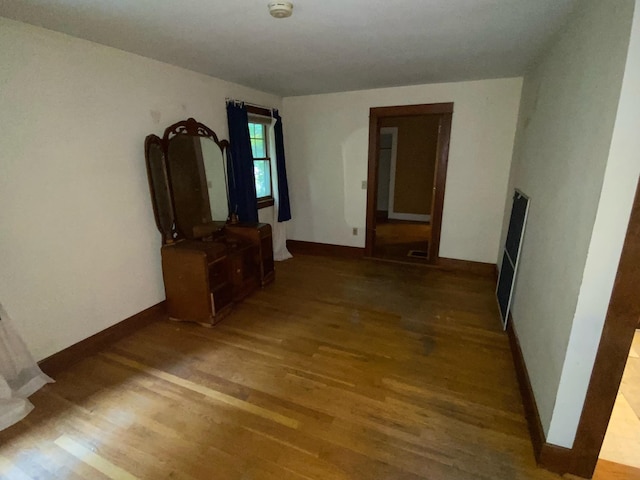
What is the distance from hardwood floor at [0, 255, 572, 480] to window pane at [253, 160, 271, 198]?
6.10ft

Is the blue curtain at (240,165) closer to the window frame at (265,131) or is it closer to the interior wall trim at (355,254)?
the window frame at (265,131)

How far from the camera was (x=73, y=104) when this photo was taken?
209 centimetres

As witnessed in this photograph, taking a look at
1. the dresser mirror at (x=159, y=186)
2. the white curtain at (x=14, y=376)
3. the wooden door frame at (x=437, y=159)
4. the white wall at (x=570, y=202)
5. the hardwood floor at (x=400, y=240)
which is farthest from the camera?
the hardwood floor at (x=400, y=240)

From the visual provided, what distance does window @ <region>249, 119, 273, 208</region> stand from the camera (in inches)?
157

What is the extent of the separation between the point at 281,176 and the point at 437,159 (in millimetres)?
2028

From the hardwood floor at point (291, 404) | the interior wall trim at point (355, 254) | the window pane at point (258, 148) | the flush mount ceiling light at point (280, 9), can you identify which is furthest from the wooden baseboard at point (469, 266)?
the flush mount ceiling light at point (280, 9)

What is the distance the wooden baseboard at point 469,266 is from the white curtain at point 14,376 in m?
3.98

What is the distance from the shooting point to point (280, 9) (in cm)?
157

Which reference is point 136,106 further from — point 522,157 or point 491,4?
point 522,157

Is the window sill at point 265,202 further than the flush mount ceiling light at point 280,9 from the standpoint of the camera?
Yes

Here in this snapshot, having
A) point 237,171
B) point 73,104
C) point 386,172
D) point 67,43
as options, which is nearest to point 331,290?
point 237,171

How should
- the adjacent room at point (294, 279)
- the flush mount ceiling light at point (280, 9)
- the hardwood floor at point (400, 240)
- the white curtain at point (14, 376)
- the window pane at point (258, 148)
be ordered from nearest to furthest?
1. the adjacent room at point (294, 279)
2. the flush mount ceiling light at point (280, 9)
3. the white curtain at point (14, 376)
4. the window pane at point (258, 148)
5. the hardwood floor at point (400, 240)

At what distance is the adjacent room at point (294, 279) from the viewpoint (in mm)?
1396

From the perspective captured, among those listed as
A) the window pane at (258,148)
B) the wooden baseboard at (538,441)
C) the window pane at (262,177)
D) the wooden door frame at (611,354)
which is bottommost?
the wooden baseboard at (538,441)
